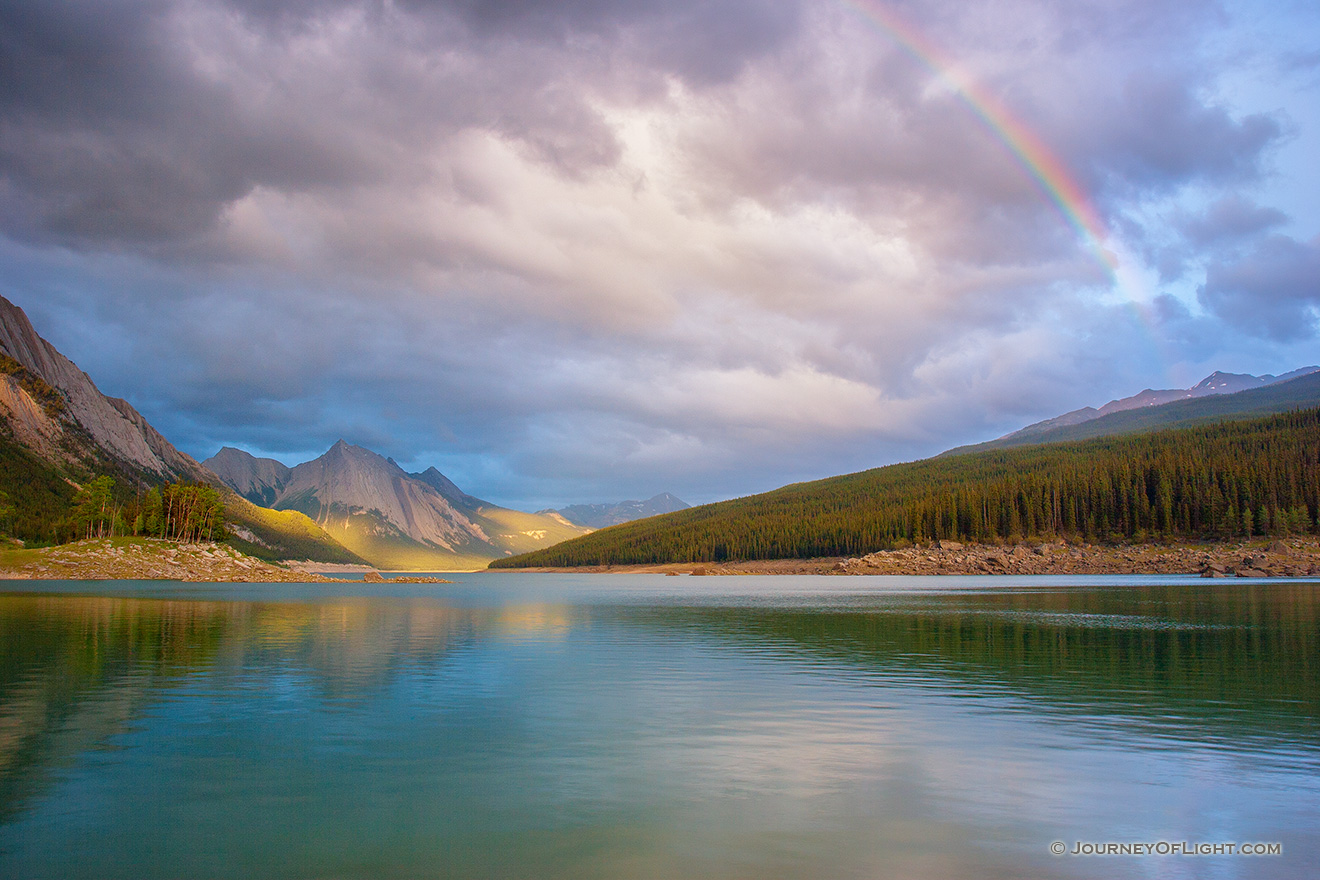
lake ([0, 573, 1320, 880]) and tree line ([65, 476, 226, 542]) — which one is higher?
tree line ([65, 476, 226, 542])

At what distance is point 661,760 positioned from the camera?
1859 centimetres

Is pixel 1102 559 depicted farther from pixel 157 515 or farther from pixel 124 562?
pixel 157 515

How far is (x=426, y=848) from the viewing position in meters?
12.7

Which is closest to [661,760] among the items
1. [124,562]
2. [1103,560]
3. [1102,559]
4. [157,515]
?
[124,562]

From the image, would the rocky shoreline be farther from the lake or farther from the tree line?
the tree line

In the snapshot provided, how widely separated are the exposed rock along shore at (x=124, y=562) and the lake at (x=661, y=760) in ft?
347

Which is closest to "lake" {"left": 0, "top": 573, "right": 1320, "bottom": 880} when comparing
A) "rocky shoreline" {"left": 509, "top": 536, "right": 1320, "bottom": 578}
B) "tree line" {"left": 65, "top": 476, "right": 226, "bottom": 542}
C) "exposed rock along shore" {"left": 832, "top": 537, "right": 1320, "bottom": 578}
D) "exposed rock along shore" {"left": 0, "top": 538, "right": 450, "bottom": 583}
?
"exposed rock along shore" {"left": 0, "top": 538, "right": 450, "bottom": 583}

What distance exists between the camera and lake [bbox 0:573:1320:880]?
12492 mm

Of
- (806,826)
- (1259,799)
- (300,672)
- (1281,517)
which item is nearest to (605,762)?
(806,826)

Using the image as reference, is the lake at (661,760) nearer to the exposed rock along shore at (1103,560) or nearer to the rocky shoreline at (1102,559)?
the exposed rock along shore at (1103,560)

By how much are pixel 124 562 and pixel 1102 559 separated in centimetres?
18692

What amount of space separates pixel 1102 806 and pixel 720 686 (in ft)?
52.0

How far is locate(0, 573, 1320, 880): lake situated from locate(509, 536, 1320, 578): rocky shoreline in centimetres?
11425

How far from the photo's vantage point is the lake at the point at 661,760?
12492 millimetres
